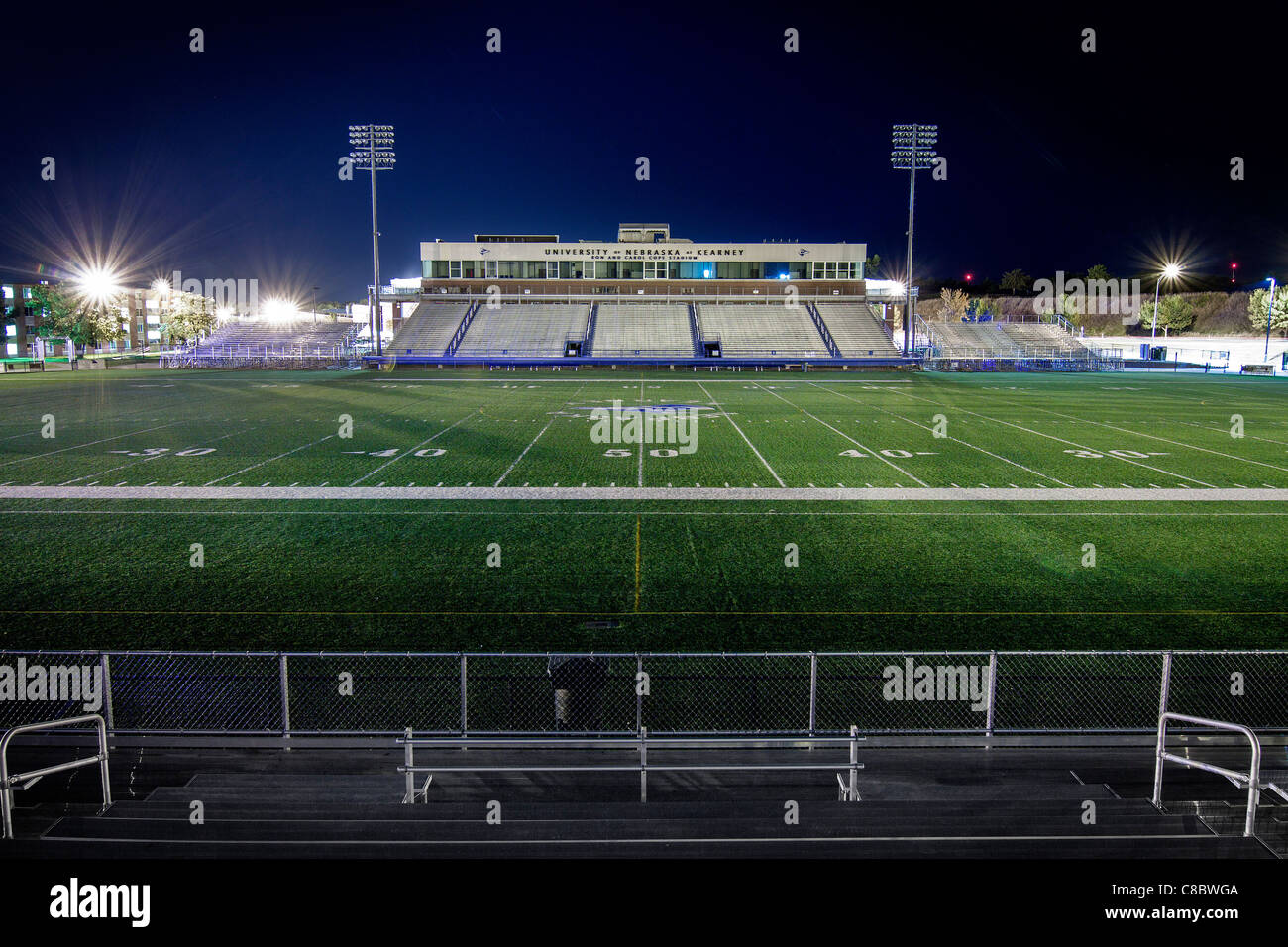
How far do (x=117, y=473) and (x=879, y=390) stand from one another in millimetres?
33288

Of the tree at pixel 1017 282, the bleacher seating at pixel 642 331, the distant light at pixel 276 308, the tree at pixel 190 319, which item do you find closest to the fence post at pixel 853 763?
the bleacher seating at pixel 642 331

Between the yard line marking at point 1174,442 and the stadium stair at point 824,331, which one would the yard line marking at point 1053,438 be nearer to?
the yard line marking at point 1174,442

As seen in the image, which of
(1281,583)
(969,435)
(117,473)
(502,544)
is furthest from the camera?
(969,435)

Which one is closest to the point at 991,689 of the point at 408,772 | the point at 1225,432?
the point at 408,772

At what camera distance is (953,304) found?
12350 cm

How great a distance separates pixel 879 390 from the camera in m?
42.7

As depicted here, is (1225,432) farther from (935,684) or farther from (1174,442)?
(935,684)

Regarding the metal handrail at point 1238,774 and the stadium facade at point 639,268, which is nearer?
the metal handrail at point 1238,774

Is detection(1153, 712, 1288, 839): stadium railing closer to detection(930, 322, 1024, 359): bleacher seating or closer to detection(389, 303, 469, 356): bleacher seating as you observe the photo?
detection(389, 303, 469, 356): bleacher seating

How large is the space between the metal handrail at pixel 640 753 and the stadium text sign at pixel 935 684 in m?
1.46

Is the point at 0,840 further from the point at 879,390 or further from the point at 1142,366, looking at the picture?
the point at 1142,366

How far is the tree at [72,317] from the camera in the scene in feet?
262

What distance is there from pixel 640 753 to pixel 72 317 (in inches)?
3605
